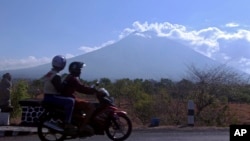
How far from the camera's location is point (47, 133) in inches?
404

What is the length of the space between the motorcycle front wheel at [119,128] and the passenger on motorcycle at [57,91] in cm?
90

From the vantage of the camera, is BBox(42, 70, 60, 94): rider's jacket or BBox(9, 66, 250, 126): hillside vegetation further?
BBox(9, 66, 250, 126): hillside vegetation

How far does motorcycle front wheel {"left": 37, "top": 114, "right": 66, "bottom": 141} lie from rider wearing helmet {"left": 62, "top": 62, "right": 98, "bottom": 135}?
0.55 m

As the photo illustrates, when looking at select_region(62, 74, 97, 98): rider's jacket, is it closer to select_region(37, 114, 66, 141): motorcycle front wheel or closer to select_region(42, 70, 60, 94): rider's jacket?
select_region(42, 70, 60, 94): rider's jacket

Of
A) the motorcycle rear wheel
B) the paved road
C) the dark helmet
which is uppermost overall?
the dark helmet

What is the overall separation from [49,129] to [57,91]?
852 mm

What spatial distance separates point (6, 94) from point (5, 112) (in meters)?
1.00

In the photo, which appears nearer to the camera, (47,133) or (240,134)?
(240,134)

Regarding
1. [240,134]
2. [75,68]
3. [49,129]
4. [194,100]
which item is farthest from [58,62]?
[194,100]

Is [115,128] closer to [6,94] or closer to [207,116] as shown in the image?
[6,94]

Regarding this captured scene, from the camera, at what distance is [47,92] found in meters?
9.90

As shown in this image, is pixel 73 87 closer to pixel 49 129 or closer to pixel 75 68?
pixel 75 68

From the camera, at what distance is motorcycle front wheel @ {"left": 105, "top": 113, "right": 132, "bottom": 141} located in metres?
10.1

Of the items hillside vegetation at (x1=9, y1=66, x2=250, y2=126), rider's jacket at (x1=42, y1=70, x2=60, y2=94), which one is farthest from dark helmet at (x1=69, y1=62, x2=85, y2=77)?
hillside vegetation at (x1=9, y1=66, x2=250, y2=126)
